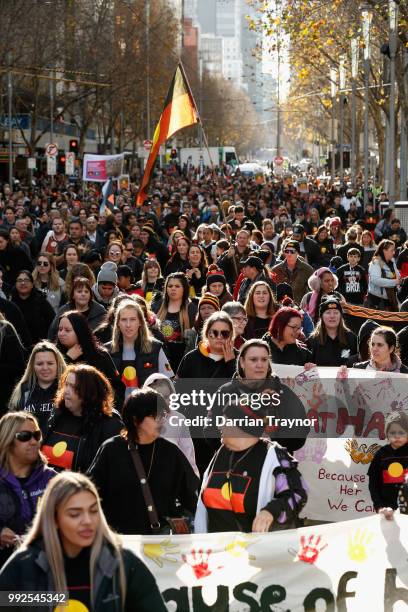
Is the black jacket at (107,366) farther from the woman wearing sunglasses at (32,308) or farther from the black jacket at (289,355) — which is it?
the woman wearing sunglasses at (32,308)

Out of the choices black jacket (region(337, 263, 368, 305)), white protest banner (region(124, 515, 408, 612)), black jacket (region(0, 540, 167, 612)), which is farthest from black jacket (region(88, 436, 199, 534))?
black jacket (region(337, 263, 368, 305))

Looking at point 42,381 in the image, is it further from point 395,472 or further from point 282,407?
point 395,472

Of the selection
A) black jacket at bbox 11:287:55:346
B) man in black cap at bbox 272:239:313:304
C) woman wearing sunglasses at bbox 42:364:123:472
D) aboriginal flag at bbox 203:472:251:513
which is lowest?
aboriginal flag at bbox 203:472:251:513

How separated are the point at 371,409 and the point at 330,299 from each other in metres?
1.84

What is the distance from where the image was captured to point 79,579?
440 cm

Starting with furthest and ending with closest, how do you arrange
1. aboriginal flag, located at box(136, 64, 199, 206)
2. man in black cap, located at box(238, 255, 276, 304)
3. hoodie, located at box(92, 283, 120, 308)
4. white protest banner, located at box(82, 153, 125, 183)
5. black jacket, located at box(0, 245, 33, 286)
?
white protest banner, located at box(82, 153, 125, 183) → aboriginal flag, located at box(136, 64, 199, 206) → black jacket, located at box(0, 245, 33, 286) → man in black cap, located at box(238, 255, 276, 304) → hoodie, located at box(92, 283, 120, 308)

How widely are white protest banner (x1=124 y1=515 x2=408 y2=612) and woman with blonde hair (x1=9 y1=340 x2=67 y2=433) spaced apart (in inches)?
80.7

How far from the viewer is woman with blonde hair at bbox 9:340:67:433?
7.55 meters

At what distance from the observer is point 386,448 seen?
23.6 feet

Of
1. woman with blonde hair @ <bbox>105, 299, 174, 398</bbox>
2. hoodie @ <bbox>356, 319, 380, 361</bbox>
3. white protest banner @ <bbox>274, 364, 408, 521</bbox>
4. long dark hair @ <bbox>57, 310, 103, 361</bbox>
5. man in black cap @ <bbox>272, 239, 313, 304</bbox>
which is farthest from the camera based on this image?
man in black cap @ <bbox>272, 239, 313, 304</bbox>

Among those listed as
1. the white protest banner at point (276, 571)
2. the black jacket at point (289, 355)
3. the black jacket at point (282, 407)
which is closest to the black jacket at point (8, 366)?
the black jacket at point (289, 355)

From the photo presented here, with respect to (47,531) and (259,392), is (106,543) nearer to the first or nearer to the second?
(47,531)

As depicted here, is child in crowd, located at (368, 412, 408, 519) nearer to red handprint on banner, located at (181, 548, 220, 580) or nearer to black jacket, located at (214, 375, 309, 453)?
black jacket, located at (214, 375, 309, 453)

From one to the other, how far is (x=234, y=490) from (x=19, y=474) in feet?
3.25
